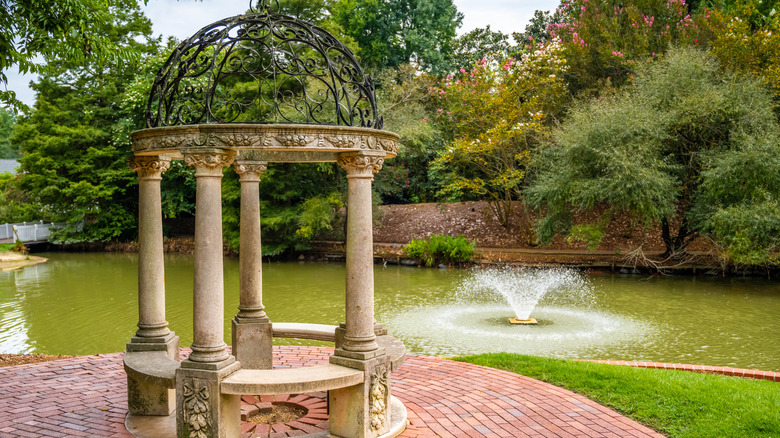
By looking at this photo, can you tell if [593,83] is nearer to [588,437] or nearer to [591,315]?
[591,315]

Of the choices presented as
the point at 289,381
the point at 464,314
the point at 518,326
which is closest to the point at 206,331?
the point at 289,381

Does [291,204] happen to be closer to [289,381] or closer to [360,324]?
[360,324]

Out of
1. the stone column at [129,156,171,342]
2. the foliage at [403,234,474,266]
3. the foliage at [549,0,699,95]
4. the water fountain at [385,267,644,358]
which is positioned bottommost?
the water fountain at [385,267,644,358]

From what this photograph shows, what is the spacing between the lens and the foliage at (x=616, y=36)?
23.8 metres

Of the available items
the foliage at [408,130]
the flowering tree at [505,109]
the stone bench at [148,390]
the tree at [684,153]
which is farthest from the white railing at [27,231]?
the stone bench at [148,390]

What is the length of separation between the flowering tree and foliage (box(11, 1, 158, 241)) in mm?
15096

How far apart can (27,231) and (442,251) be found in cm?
2206

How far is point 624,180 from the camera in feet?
59.9

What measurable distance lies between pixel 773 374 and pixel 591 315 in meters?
5.78

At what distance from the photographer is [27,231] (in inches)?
1240

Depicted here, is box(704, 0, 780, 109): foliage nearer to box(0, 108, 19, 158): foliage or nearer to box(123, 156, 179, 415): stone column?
box(123, 156, 179, 415): stone column

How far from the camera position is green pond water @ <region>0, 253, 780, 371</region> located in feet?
36.5

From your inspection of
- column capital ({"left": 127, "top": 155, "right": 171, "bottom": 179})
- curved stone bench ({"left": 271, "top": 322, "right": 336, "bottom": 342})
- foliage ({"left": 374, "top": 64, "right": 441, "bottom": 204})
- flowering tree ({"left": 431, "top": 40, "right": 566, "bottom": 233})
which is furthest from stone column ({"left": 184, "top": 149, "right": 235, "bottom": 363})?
flowering tree ({"left": 431, "top": 40, "right": 566, "bottom": 233})

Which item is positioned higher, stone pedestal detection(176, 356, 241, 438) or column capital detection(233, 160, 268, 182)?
column capital detection(233, 160, 268, 182)
